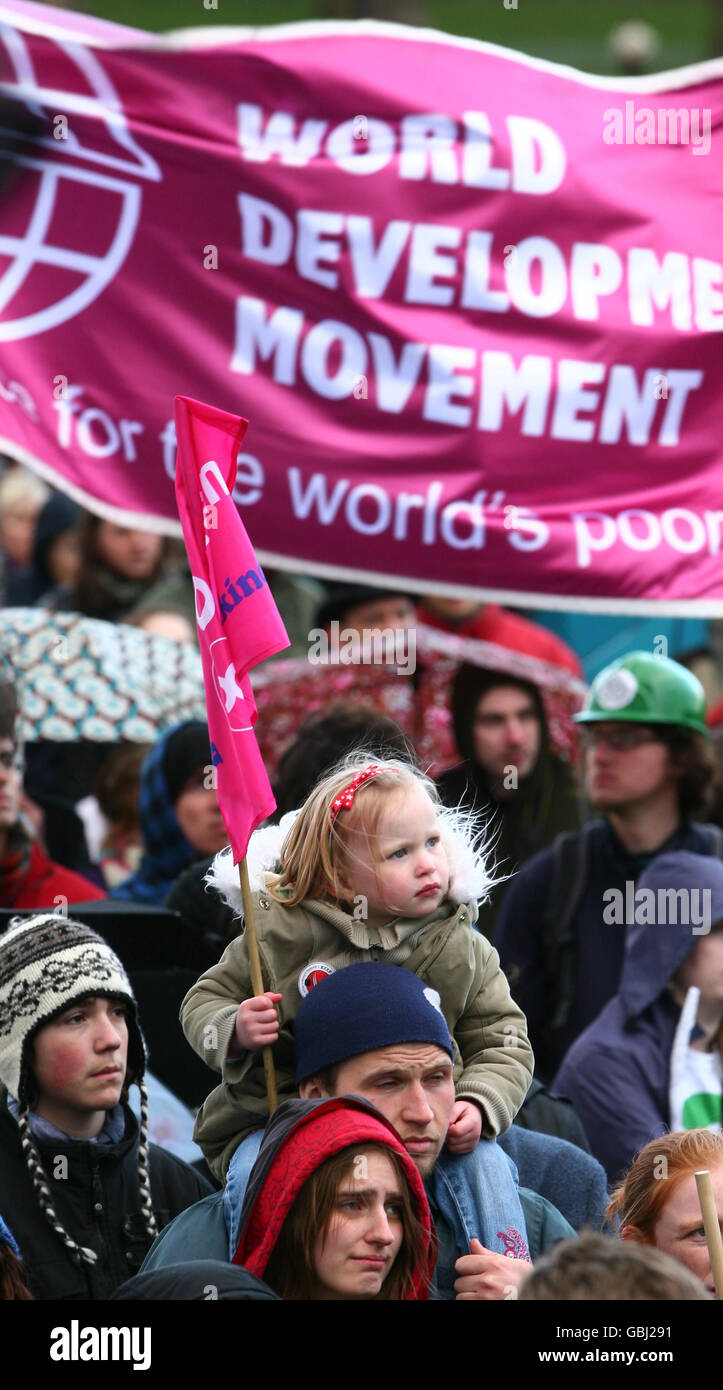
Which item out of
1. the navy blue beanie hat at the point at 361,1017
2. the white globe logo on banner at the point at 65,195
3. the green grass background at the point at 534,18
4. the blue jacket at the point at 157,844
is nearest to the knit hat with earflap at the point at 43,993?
the navy blue beanie hat at the point at 361,1017

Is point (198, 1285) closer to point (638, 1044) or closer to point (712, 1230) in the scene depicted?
point (712, 1230)

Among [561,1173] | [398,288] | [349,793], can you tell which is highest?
[398,288]

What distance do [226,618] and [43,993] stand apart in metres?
0.78

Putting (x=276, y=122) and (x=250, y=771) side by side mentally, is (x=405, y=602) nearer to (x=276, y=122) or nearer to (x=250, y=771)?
(x=276, y=122)

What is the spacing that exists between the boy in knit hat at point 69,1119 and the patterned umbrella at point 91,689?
2.40 meters

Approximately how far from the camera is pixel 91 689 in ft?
21.5

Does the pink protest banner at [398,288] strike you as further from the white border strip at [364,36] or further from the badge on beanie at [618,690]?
the badge on beanie at [618,690]

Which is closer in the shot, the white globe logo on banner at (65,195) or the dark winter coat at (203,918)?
the dark winter coat at (203,918)

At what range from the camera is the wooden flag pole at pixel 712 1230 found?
10.8ft

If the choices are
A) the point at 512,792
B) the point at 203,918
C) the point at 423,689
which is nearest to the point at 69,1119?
the point at 203,918

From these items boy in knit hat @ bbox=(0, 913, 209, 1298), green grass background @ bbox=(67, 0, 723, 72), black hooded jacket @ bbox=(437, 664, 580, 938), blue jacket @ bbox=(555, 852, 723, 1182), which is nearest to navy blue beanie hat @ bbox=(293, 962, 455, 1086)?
boy in knit hat @ bbox=(0, 913, 209, 1298)

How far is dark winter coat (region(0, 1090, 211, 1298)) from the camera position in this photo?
3916 millimetres
